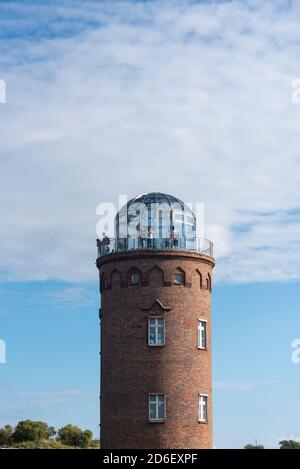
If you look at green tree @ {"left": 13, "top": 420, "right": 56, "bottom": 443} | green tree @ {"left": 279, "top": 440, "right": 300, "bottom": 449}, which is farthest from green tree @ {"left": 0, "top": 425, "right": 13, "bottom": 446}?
green tree @ {"left": 279, "top": 440, "right": 300, "bottom": 449}

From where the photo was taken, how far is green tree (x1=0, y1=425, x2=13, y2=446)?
295 ft

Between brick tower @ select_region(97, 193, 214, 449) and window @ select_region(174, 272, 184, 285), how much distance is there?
2.3 inches

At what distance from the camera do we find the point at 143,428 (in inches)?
2141

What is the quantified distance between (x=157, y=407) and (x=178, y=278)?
7.51m

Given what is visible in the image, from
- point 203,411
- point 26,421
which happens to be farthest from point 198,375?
point 26,421

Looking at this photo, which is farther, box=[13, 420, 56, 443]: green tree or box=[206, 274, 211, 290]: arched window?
box=[13, 420, 56, 443]: green tree

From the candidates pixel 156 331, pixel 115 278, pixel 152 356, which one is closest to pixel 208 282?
pixel 156 331

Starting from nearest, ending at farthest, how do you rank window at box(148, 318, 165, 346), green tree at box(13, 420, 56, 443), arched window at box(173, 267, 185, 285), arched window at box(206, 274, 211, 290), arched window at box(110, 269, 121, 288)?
1. window at box(148, 318, 165, 346)
2. arched window at box(173, 267, 185, 285)
3. arched window at box(110, 269, 121, 288)
4. arched window at box(206, 274, 211, 290)
5. green tree at box(13, 420, 56, 443)

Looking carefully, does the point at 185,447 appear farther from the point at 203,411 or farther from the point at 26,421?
the point at 26,421

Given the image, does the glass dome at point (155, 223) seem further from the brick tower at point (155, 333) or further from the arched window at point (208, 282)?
the arched window at point (208, 282)

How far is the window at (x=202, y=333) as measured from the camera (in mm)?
56719

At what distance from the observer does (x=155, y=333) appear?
55438 mm

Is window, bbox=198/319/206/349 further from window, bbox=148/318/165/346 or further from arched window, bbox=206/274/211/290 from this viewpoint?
window, bbox=148/318/165/346

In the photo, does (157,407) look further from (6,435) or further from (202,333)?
(6,435)
